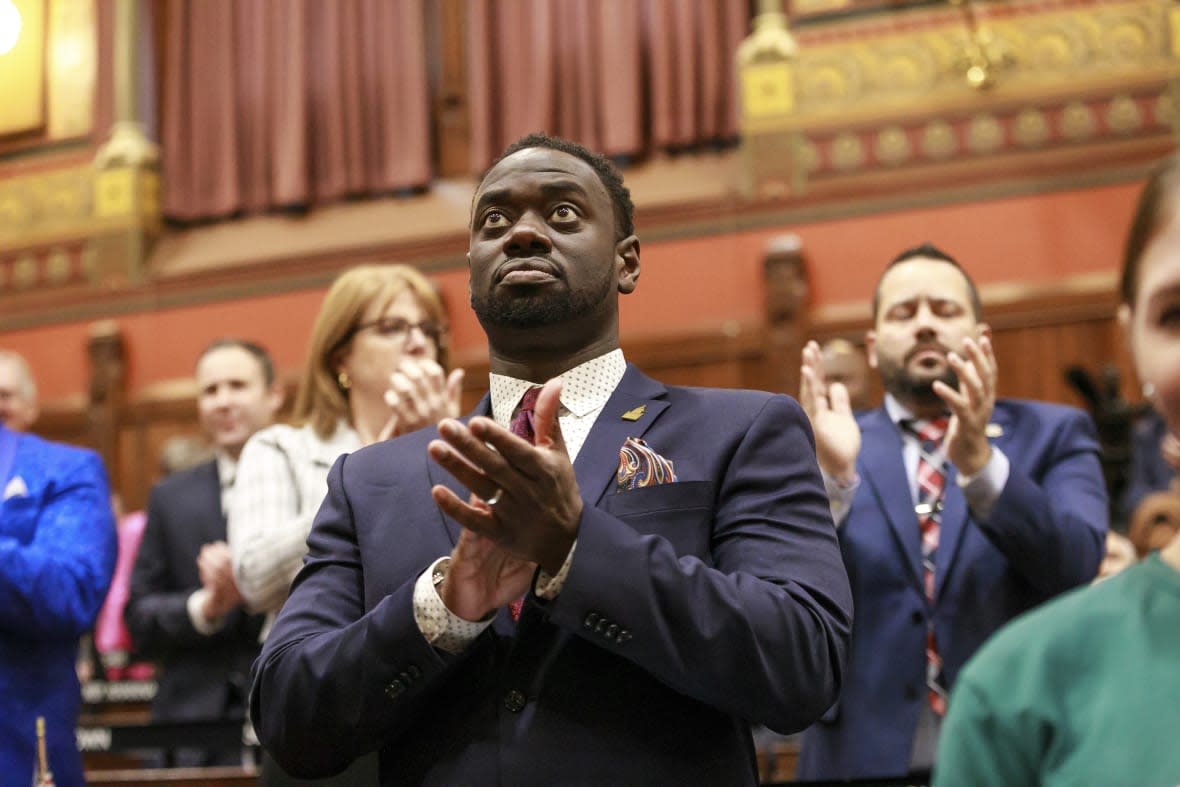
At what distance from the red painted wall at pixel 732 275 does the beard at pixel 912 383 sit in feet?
10.2

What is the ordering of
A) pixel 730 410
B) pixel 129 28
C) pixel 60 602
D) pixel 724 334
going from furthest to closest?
pixel 129 28
pixel 724 334
pixel 60 602
pixel 730 410

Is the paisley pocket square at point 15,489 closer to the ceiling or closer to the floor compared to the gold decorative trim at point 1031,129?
closer to the floor

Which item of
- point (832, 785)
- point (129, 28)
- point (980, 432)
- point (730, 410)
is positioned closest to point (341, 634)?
point (730, 410)

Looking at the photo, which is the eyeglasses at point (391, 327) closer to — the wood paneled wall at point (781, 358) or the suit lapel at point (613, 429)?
the suit lapel at point (613, 429)

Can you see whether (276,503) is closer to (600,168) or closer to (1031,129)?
(600,168)

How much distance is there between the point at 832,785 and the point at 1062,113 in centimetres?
406

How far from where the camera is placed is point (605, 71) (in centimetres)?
616

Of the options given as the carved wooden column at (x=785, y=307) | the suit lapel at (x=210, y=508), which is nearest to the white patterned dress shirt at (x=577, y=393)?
the suit lapel at (x=210, y=508)

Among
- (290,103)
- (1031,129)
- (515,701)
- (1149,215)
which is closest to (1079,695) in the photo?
(1149,215)

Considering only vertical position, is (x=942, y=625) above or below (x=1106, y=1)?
below

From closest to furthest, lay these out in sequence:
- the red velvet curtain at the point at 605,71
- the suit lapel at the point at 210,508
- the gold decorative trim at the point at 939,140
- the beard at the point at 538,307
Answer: the beard at the point at 538,307
the suit lapel at the point at 210,508
the gold decorative trim at the point at 939,140
the red velvet curtain at the point at 605,71

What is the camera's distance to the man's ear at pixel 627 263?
5.33ft

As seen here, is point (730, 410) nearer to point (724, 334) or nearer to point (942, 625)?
point (942, 625)

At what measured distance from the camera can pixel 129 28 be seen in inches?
269
